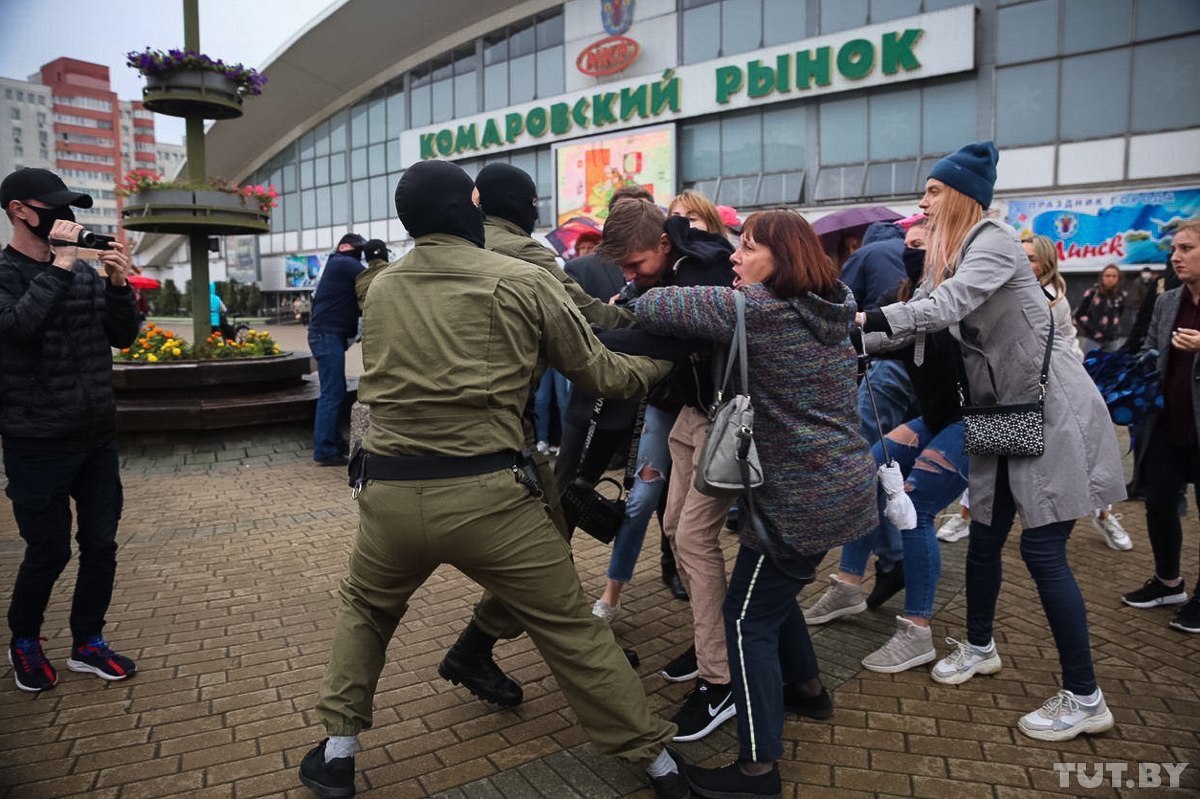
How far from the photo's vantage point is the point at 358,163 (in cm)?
4228

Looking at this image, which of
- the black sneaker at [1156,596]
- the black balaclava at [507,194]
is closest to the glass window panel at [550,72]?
the black sneaker at [1156,596]

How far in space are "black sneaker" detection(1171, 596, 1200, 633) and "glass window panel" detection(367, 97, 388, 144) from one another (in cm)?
4094

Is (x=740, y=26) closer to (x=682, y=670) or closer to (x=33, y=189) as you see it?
(x=33, y=189)

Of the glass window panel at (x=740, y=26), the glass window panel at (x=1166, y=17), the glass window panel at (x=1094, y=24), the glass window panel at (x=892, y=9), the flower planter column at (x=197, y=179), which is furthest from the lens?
the glass window panel at (x=740, y=26)

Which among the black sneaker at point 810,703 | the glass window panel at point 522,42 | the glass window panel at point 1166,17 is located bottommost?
the black sneaker at point 810,703

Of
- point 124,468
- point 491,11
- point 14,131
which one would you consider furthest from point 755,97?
point 14,131

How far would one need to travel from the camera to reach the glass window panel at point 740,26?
25.4 meters

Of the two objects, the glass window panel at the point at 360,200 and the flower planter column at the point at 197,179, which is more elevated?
the glass window panel at the point at 360,200

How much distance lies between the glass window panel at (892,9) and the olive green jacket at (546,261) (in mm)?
22886

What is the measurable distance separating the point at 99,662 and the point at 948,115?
2305cm

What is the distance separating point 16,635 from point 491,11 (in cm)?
3496

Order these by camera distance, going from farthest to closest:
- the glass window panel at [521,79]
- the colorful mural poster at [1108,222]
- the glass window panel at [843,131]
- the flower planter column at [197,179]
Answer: the glass window panel at [521,79]
the glass window panel at [843,131]
the colorful mural poster at [1108,222]
the flower planter column at [197,179]

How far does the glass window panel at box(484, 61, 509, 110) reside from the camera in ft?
110

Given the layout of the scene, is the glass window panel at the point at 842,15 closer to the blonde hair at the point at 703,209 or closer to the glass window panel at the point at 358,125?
the blonde hair at the point at 703,209
